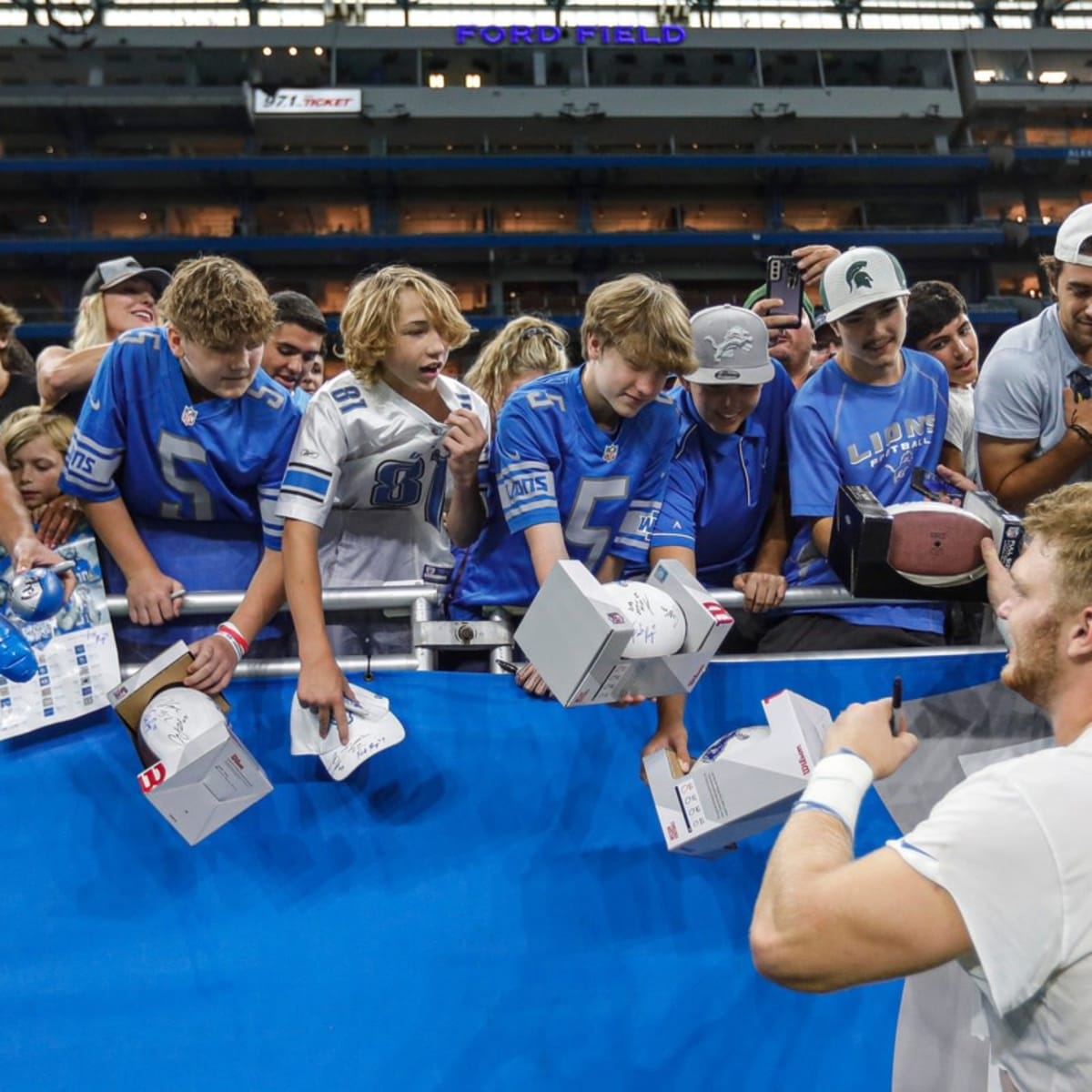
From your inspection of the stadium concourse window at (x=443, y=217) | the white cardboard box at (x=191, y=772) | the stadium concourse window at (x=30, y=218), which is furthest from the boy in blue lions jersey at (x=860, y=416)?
the stadium concourse window at (x=30, y=218)

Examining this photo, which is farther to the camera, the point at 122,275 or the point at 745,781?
the point at 122,275

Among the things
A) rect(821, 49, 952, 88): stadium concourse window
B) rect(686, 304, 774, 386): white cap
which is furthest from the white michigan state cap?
rect(821, 49, 952, 88): stadium concourse window

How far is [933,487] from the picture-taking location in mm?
2822

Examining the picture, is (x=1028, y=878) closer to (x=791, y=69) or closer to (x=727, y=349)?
(x=727, y=349)

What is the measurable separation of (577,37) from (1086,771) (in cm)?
3411

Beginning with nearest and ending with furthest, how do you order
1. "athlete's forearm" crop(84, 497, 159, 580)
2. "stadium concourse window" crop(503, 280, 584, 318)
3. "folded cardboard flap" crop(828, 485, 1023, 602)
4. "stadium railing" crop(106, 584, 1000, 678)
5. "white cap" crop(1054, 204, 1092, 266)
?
1. "folded cardboard flap" crop(828, 485, 1023, 602)
2. "stadium railing" crop(106, 584, 1000, 678)
3. "athlete's forearm" crop(84, 497, 159, 580)
4. "white cap" crop(1054, 204, 1092, 266)
5. "stadium concourse window" crop(503, 280, 584, 318)

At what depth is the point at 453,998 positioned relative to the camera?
7.70 ft

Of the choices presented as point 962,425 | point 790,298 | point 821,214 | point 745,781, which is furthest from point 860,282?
point 821,214

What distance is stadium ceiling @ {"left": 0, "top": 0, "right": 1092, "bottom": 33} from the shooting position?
104 ft

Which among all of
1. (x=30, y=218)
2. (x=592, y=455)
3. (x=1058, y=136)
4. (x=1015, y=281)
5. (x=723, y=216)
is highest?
(x=1058, y=136)

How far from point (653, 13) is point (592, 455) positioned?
33862mm

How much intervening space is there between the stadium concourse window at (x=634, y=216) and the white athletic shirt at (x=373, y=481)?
30.6m

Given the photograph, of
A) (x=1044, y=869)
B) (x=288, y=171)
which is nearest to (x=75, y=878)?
(x=1044, y=869)

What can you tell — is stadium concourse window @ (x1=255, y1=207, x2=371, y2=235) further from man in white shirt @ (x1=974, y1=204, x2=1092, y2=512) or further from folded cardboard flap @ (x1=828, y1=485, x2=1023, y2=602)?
folded cardboard flap @ (x1=828, y1=485, x2=1023, y2=602)
